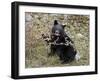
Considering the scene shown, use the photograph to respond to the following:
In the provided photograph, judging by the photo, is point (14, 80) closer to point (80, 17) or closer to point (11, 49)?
point (11, 49)

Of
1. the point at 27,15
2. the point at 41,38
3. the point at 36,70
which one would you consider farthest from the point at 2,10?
the point at 36,70

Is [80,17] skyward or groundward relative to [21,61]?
skyward

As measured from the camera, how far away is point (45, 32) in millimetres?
1484

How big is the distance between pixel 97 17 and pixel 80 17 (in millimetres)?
107

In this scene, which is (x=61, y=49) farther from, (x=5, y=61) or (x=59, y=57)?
(x=5, y=61)

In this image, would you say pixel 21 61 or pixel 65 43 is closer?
pixel 21 61

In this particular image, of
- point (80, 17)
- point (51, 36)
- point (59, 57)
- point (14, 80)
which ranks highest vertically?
point (80, 17)

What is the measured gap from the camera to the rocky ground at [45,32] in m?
1.45

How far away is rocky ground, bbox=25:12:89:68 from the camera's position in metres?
1.45

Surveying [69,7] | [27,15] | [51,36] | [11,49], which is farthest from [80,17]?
[11,49]

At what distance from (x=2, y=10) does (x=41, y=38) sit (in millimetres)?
233

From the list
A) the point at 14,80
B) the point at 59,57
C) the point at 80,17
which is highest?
the point at 80,17

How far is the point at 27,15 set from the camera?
1443 mm

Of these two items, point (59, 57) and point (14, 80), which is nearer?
point (14, 80)
